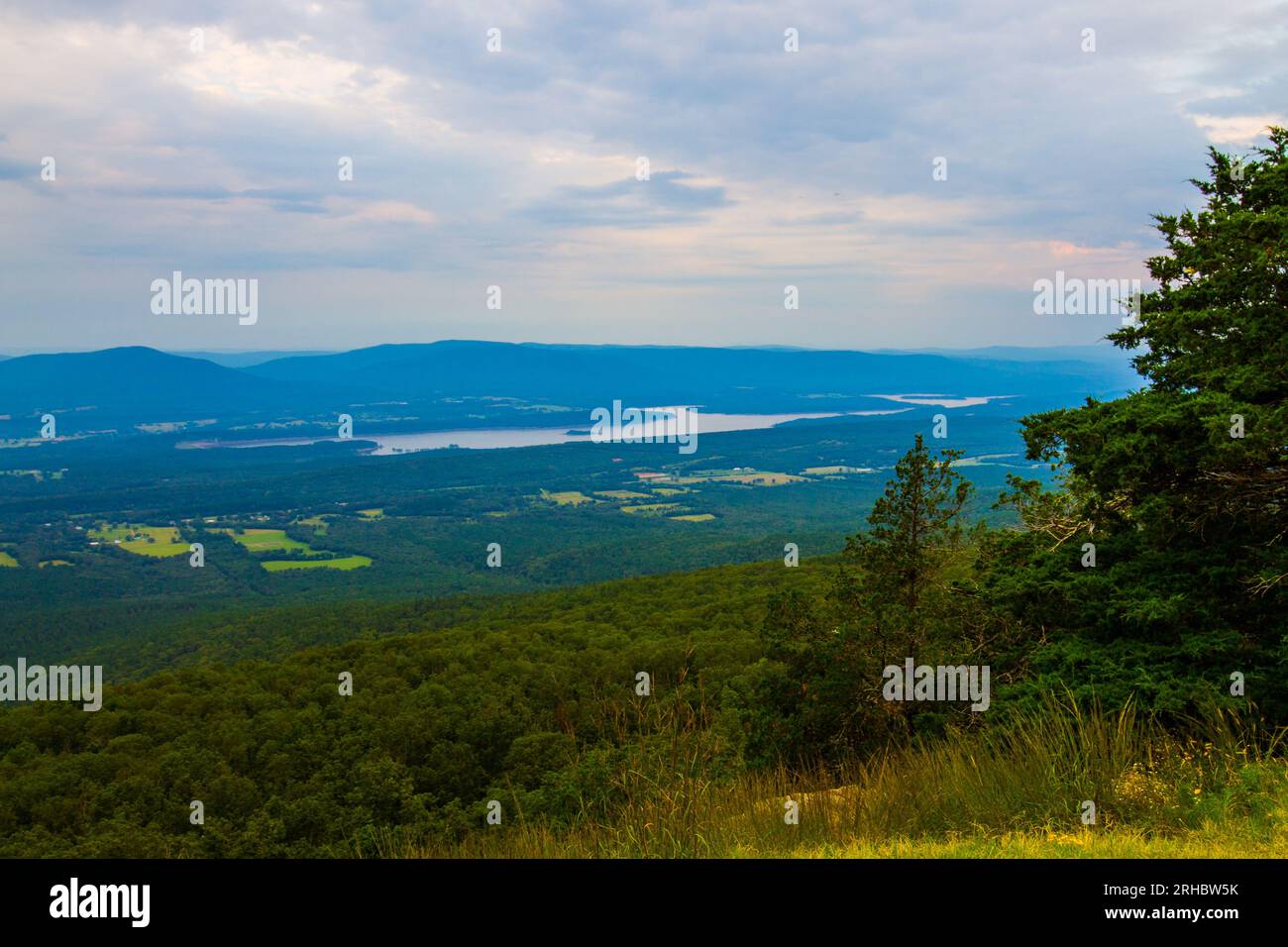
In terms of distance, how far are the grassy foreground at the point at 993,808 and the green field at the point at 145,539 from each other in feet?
367

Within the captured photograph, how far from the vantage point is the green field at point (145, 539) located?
102 meters

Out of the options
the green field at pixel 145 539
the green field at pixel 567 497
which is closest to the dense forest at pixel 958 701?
the green field at pixel 145 539

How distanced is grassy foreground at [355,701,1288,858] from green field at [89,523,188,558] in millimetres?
111795

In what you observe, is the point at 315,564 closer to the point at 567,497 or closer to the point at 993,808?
the point at 567,497

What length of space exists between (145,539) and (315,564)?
31289 mm

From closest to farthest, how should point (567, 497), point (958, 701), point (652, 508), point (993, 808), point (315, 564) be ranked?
point (993, 808) → point (958, 701) → point (315, 564) → point (652, 508) → point (567, 497)

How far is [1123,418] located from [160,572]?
10611 cm

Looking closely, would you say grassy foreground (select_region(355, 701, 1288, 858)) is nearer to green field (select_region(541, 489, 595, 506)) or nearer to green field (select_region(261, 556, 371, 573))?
green field (select_region(261, 556, 371, 573))

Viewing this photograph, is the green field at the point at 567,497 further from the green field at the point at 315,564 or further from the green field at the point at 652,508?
the green field at the point at 315,564

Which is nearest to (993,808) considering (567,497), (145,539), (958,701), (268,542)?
(958,701)

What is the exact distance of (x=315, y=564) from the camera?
313 feet
